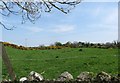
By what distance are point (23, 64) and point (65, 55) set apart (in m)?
3.21

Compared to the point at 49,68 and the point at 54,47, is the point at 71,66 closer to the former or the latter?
the point at 49,68

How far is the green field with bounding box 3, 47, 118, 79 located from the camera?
552 inches

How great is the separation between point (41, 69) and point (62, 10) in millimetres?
4977

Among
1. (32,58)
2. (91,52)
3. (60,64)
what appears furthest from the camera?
(91,52)

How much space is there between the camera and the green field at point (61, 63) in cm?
1403

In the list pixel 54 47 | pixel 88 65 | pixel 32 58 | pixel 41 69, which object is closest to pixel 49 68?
pixel 41 69

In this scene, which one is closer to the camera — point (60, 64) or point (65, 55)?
point (60, 64)

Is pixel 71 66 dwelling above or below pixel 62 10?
below

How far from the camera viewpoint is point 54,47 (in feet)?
78.4

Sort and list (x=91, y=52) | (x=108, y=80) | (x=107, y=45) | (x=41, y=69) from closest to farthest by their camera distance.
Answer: (x=108, y=80)
(x=41, y=69)
(x=91, y=52)
(x=107, y=45)

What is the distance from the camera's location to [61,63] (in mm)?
16125

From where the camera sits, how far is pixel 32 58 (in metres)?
18.5

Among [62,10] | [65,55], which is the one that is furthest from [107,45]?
[62,10]

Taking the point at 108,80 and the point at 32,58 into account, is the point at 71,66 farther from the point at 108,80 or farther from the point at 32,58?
the point at 108,80
